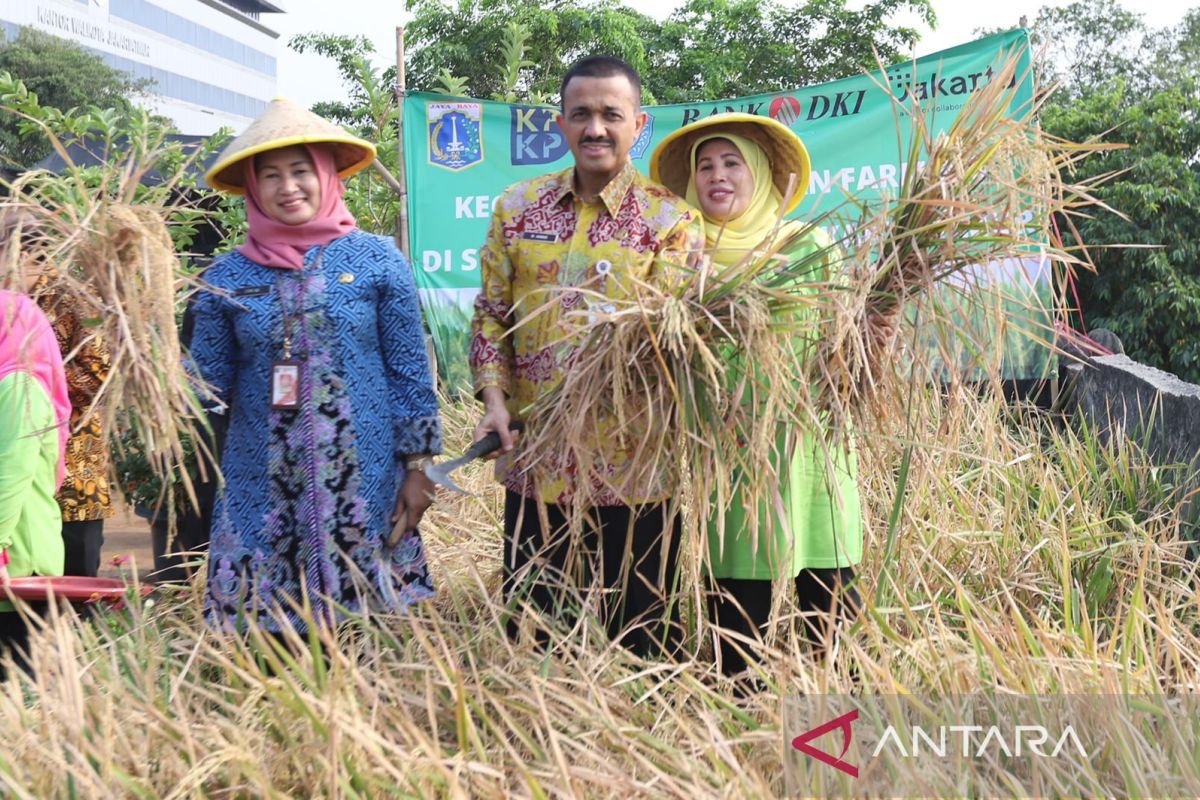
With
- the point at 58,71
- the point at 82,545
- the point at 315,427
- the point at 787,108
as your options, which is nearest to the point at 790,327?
the point at 315,427

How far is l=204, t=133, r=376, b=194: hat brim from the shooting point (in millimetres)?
2271

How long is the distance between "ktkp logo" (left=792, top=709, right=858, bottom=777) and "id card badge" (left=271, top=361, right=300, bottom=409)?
1.09m

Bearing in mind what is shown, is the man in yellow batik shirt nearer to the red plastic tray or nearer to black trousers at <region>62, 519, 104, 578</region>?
the red plastic tray

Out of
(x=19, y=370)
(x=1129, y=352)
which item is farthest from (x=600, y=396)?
(x=1129, y=352)

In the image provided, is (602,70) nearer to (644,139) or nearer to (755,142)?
(755,142)

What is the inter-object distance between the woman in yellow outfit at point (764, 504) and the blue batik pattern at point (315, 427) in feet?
2.06

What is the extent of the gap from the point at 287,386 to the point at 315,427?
0.31 ft

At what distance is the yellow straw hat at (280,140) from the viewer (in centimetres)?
229

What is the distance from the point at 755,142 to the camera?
98.7 inches

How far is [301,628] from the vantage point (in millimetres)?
2342

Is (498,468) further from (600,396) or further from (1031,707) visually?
(1031,707)

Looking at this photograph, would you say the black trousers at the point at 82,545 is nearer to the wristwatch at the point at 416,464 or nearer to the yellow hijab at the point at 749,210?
the wristwatch at the point at 416,464

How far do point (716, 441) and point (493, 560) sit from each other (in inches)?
53.9

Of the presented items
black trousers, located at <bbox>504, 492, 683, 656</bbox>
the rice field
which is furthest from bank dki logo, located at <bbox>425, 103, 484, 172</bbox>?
black trousers, located at <bbox>504, 492, 683, 656</bbox>
